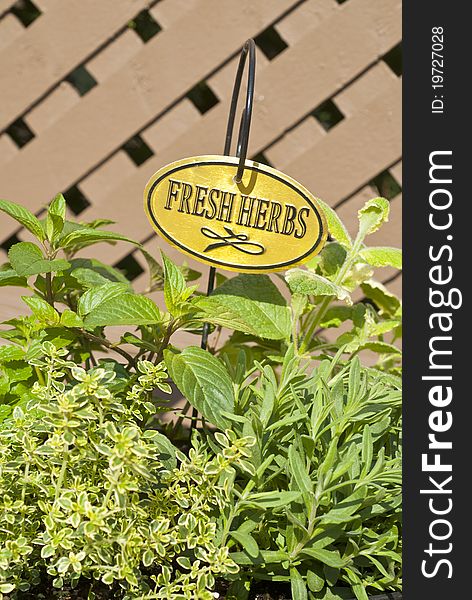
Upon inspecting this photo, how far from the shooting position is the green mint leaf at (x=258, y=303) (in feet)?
3.24

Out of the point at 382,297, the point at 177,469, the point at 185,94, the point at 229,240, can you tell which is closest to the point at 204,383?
the point at 177,469

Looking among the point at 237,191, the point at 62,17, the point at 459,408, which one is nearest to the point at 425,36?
the point at 237,191

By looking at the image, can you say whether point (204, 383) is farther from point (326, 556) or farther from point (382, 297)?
point (382, 297)

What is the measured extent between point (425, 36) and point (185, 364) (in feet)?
1.64

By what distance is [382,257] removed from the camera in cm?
108

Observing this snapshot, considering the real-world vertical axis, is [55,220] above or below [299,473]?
above

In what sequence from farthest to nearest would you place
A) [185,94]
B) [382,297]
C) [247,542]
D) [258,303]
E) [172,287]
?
[185,94], [382,297], [258,303], [172,287], [247,542]

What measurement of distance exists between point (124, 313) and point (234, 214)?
20 cm

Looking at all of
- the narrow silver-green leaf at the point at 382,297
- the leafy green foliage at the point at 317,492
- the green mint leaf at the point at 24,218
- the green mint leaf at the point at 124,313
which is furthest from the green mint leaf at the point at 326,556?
the narrow silver-green leaf at the point at 382,297

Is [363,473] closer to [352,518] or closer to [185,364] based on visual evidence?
[352,518]

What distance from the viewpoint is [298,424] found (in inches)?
32.4

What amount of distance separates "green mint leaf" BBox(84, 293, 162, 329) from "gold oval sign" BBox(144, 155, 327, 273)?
11cm

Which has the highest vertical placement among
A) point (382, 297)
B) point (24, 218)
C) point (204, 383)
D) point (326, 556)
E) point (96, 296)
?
point (382, 297)

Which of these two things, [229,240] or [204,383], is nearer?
[204,383]
